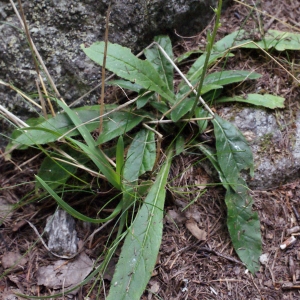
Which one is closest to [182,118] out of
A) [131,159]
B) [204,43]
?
[131,159]

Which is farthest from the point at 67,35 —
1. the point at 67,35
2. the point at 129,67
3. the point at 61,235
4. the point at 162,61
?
the point at 61,235

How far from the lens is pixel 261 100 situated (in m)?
1.66

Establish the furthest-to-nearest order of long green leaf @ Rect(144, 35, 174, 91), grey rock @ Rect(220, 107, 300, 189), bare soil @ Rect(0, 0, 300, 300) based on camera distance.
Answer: long green leaf @ Rect(144, 35, 174, 91)
grey rock @ Rect(220, 107, 300, 189)
bare soil @ Rect(0, 0, 300, 300)

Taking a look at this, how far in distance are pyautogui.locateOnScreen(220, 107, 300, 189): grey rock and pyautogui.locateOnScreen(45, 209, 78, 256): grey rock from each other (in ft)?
2.80

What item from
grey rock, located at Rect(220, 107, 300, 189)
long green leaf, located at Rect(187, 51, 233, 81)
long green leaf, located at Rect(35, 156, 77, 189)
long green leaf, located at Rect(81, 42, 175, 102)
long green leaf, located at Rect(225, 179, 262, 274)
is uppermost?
long green leaf, located at Rect(81, 42, 175, 102)

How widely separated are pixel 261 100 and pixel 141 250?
94 centimetres

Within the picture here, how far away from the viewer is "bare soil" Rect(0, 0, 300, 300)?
1.37m

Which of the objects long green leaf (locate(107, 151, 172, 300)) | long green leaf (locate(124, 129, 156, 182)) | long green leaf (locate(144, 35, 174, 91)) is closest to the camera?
long green leaf (locate(107, 151, 172, 300))

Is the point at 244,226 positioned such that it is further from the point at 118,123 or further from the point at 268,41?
the point at 268,41

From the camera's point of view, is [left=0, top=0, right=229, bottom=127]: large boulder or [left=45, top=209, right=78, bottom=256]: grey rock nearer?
[left=45, top=209, right=78, bottom=256]: grey rock

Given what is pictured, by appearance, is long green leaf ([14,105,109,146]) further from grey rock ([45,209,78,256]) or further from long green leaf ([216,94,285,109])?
long green leaf ([216,94,285,109])

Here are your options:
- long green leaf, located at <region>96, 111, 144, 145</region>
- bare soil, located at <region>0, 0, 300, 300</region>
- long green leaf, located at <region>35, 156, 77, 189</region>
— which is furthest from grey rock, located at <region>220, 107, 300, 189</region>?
long green leaf, located at <region>35, 156, 77, 189</region>

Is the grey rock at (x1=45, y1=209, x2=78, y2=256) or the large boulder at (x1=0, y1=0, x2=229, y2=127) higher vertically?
the large boulder at (x1=0, y1=0, x2=229, y2=127)

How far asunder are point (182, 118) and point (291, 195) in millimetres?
647
